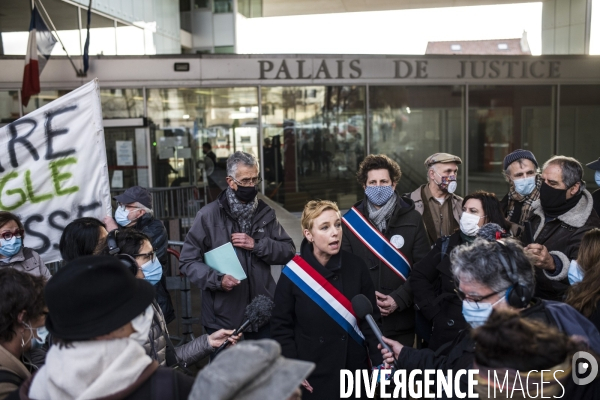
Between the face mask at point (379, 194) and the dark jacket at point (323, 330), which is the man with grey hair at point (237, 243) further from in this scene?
the face mask at point (379, 194)

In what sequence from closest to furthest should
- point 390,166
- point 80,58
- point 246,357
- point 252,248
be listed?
point 246,357, point 252,248, point 390,166, point 80,58

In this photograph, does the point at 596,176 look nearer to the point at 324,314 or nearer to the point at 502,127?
the point at 324,314

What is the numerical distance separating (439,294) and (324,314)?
96cm

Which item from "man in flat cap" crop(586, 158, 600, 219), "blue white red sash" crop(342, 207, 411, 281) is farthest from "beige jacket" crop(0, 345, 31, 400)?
"man in flat cap" crop(586, 158, 600, 219)

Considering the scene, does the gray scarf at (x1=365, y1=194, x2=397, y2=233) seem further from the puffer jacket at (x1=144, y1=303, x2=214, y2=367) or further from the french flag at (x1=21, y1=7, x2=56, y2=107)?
the french flag at (x1=21, y1=7, x2=56, y2=107)

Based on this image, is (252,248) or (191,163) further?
(191,163)

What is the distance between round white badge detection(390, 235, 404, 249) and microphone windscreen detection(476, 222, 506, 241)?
71cm

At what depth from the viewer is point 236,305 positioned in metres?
4.28

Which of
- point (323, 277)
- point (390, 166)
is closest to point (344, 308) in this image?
point (323, 277)

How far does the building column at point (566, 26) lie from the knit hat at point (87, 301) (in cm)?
1764

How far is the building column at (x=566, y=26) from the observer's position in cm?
1683

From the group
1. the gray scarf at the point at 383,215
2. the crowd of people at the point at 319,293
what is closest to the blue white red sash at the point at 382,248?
the crowd of people at the point at 319,293

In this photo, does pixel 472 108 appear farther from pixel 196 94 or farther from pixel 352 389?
pixel 352 389

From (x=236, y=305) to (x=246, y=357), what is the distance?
103 inches
